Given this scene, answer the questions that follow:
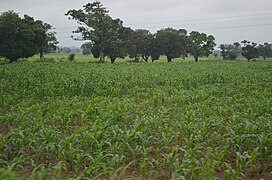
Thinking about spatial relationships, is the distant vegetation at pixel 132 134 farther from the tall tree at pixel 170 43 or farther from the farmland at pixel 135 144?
the tall tree at pixel 170 43

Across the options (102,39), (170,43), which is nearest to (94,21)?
(102,39)

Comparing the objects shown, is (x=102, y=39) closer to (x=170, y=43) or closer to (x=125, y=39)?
(x=125, y=39)

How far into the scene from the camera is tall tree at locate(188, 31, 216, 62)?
193 feet

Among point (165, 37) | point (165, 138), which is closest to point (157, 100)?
point (165, 138)

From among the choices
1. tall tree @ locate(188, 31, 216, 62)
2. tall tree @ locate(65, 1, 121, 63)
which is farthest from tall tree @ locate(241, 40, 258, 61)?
tall tree @ locate(65, 1, 121, 63)

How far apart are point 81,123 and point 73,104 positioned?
2.00 meters

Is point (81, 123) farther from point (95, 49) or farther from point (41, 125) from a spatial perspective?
point (95, 49)

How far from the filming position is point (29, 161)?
4730 mm

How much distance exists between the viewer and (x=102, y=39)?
4484cm

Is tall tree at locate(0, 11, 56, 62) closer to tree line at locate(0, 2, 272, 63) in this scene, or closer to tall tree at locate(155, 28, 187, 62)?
tree line at locate(0, 2, 272, 63)

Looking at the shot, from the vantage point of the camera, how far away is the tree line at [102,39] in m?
37.1

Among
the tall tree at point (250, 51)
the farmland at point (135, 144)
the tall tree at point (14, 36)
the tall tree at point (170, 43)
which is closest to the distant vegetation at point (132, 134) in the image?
the farmland at point (135, 144)

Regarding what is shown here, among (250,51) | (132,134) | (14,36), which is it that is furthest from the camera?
(250,51)

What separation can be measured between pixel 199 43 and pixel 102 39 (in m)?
26.7
